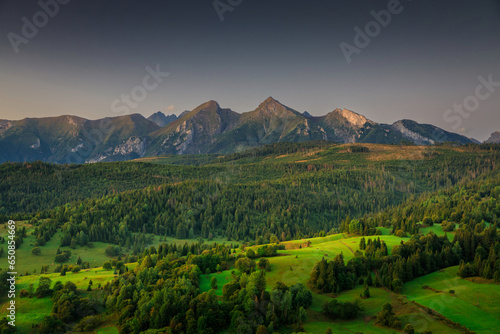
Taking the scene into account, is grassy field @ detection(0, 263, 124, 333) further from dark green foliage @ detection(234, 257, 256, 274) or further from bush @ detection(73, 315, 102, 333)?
dark green foliage @ detection(234, 257, 256, 274)

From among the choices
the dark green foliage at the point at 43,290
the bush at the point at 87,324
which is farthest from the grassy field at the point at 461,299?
the dark green foliage at the point at 43,290

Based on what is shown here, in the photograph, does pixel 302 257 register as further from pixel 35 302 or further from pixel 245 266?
pixel 35 302

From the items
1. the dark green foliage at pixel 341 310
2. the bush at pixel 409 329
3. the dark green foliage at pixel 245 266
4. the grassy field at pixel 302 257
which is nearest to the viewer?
the bush at pixel 409 329

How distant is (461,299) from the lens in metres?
80.2

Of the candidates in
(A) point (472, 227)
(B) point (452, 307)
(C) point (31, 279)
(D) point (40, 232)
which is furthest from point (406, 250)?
(D) point (40, 232)

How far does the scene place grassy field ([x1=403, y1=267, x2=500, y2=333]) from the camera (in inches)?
2763

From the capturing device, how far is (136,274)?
103375 mm

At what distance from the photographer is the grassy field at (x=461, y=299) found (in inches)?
2763

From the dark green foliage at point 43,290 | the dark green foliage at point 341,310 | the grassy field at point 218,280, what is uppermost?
the dark green foliage at point 341,310

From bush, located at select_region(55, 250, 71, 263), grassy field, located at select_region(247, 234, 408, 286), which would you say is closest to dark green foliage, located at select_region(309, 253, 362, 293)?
grassy field, located at select_region(247, 234, 408, 286)

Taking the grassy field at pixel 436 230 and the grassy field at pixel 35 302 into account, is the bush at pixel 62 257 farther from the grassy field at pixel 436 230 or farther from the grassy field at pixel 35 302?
the grassy field at pixel 436 230

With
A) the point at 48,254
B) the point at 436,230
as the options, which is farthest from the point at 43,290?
the point at 436,230

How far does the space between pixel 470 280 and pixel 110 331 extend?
104001mm

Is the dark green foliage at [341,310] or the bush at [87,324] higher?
the dark green foliage at [341,310]
